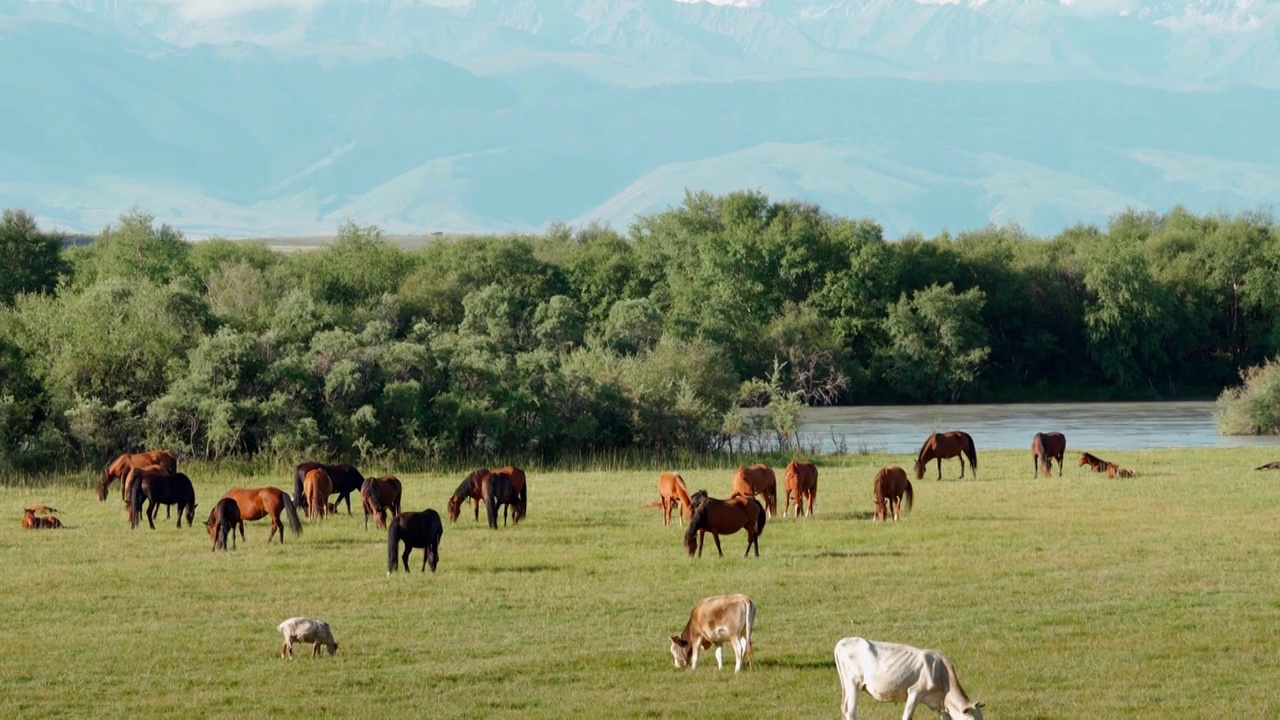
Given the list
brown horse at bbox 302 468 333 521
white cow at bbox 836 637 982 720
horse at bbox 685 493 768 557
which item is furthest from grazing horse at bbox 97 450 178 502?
white cow at bbox 836 637 982 720

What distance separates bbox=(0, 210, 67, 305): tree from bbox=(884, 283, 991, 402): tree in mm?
33721

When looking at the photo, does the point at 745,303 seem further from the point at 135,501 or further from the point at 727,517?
the point at 727,517

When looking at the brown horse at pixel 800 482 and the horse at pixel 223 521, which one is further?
the brown horse at pixel 800 482

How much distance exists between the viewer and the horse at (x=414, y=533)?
60.9 feet

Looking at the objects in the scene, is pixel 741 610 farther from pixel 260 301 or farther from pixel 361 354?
pixel 260 301

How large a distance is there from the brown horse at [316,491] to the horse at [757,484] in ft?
19.1

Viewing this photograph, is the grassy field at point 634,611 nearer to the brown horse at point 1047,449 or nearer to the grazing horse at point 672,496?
the grazing horse at point 672,496

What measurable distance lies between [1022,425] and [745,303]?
65.9 feet

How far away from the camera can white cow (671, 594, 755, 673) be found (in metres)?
13.2

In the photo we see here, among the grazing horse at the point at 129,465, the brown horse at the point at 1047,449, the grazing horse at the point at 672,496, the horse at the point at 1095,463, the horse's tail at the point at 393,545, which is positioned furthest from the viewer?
the brown horse at the point at 1047,449

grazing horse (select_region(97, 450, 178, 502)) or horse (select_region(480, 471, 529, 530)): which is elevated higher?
grazing horse (select_region(97, 450, 178, 502))

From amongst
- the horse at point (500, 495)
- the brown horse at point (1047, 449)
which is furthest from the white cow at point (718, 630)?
the brown horse at point (1047, 449)

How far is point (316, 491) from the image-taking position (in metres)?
24.3

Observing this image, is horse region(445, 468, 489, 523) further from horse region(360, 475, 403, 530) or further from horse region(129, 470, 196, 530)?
horse region(129, 470, 196, 530)
